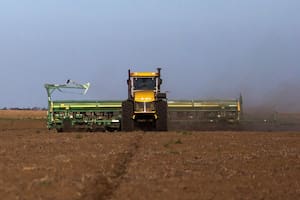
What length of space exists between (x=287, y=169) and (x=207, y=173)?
2.45 m

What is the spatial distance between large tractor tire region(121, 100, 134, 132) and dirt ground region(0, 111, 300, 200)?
16610 millimetres

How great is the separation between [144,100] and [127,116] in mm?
1474

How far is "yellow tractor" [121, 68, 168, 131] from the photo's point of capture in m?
41.9

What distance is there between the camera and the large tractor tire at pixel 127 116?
42.1 meters

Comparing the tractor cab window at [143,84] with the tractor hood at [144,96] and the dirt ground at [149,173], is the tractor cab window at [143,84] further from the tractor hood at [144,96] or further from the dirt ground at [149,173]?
the dirt ground at [149,173]

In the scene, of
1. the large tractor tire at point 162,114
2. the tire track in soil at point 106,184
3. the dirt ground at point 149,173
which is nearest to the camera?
the tire track in soil at point 106,184

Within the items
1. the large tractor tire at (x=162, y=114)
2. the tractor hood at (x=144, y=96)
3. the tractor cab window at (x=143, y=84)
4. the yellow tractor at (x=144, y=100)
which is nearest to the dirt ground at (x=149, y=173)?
the large tractor tire at (x=162, y=114)

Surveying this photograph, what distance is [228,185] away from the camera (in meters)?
14.4

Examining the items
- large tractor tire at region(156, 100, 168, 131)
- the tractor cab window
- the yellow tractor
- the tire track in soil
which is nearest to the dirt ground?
the tire track in soil

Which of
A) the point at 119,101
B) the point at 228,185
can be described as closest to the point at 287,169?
the point at 228,185

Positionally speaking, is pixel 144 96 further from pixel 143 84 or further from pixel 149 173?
pixel 149 173

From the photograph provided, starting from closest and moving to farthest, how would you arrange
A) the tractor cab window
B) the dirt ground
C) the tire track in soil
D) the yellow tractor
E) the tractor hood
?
the tire track in soil, the dirt ground, the yellow tractor, the tractor hood, the tractor cab window

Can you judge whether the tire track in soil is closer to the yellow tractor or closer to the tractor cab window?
the yellow tractor

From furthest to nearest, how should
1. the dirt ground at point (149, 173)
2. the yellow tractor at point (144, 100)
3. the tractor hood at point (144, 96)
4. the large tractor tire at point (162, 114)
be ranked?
the tractor hood at point (144, 96), the yellow tractor at point (144, 100), the large tractor tire at point (162, 114), the dirt ground at point (149, 173)
